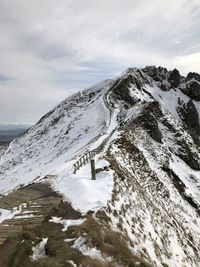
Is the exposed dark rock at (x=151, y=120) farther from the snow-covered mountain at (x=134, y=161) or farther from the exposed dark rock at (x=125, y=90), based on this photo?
the exposed dark rock at (x=125, y=90)

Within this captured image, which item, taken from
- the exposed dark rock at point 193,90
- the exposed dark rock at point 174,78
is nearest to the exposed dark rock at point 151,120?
the exposed dark rock at point 193,90

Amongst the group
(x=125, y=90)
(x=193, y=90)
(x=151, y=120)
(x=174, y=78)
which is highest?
(x=174, y=78)

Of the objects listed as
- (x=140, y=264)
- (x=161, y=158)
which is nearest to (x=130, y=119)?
(x=161, y=158)

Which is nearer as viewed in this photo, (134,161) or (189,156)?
(134,161)

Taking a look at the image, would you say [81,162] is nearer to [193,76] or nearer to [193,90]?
[193,90]

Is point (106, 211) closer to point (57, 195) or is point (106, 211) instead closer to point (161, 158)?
point (57, 195)

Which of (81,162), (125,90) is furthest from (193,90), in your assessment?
(81,162)

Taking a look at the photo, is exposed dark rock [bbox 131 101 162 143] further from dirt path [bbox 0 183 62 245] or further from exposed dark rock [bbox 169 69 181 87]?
exposed dark rock [bbox 169 69 181 87]
